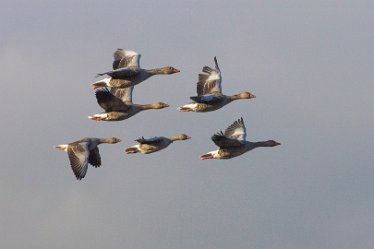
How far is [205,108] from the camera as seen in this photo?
128 m

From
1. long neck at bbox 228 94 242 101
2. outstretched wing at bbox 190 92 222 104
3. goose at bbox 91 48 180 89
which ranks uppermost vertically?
goose at bbox 91 48 180 89

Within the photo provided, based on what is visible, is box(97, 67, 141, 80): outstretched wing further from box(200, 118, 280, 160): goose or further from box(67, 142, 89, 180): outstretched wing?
box(200, 118, 280, 160): goose

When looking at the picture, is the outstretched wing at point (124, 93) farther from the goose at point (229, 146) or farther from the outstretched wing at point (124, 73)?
the goose at point (229, 146)

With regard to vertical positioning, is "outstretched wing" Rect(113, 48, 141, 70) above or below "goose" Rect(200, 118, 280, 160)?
above

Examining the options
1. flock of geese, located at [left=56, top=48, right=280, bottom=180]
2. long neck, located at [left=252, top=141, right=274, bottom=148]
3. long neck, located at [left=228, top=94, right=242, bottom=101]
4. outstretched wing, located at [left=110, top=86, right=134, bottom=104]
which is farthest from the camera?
outstretched wing, located at [left=110, top=86, right=134, bottom=104]

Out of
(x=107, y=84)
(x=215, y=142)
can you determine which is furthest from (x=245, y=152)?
(x=107, y=84)

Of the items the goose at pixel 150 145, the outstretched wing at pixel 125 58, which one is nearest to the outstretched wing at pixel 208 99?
the goose at pixel 150 145

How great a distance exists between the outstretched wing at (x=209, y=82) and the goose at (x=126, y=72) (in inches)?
86.0

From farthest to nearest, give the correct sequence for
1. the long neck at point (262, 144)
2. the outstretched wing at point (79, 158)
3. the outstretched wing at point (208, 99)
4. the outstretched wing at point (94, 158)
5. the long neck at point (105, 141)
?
the outstretched wing at point (94, 158)
the long neck at point (105, 141)
the outstretched wing at point (208, 99)
the long neck at point (262, 144)
the outstretched wing at point (79, 158)

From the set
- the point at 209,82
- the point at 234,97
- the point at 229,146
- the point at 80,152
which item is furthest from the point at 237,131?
the point at 80,152

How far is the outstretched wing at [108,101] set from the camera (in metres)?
125

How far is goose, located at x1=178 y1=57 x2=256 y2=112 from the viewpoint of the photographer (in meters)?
128

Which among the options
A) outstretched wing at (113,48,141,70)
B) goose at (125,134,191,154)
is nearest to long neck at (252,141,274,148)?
goose at (125,134,191,154)

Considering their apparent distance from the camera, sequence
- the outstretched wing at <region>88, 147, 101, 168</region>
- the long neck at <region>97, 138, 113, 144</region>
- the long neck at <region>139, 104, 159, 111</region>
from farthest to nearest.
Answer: the outstretched wing at <region>88, 147, 101, 168</region> → the long neck at <region>139, 104, 159, 111</region> → the long neck at <region>97, 138, 113, 144</region>
